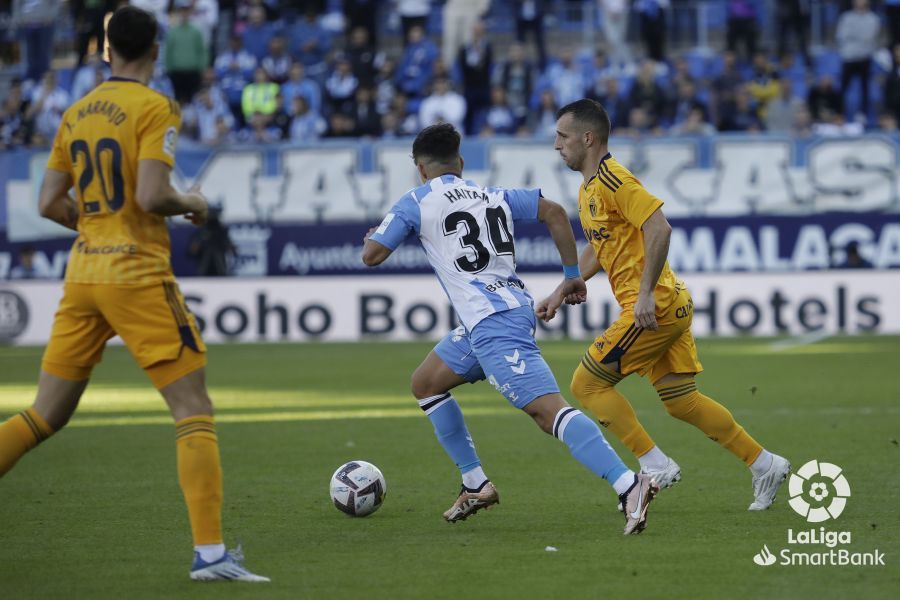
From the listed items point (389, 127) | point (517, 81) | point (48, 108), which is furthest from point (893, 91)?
point (48, 108)

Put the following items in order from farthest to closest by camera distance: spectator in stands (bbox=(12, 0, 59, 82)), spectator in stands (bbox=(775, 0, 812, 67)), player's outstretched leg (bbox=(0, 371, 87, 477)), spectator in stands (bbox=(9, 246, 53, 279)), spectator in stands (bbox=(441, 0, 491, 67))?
spectator in stands (bbox=(12, 0, 59, 82)) → spectator in stands (bbox=(775, 0, 812, 67)) → spectator in stands (bbox=(441, 0, 491, 67)) → spectator in stands (bbox=(9, 246, 53, 279)) → player's outstretched leg (bbox=(0, 371, 87, 477))

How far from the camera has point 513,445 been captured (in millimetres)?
10258

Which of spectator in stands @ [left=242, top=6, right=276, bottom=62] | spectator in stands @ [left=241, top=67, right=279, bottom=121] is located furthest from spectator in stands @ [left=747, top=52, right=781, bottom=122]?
spectator in stands @ [left=242, top=6, right=276, bottom=62]

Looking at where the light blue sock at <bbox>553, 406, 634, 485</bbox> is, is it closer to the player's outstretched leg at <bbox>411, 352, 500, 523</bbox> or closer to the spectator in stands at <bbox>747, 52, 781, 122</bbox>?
the player's outstretched leg at <bbox>411, 352, 500, 523</bbox>

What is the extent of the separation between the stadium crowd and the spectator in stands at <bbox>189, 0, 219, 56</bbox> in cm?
3

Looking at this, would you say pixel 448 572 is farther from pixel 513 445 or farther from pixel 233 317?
pixel 233 317

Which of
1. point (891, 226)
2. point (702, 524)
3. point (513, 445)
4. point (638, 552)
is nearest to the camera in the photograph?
point (638, 552)

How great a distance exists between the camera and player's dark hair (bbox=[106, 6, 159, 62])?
566 cm

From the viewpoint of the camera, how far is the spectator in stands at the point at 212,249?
23.2m

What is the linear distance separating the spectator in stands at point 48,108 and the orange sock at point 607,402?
62.7ft

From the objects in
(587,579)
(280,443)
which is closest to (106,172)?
(587,579)

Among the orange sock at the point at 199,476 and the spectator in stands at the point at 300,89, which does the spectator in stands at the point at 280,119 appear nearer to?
the spectator in stands at the point at 300,89

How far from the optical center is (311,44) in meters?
26.0

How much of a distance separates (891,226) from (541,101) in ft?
20.4
